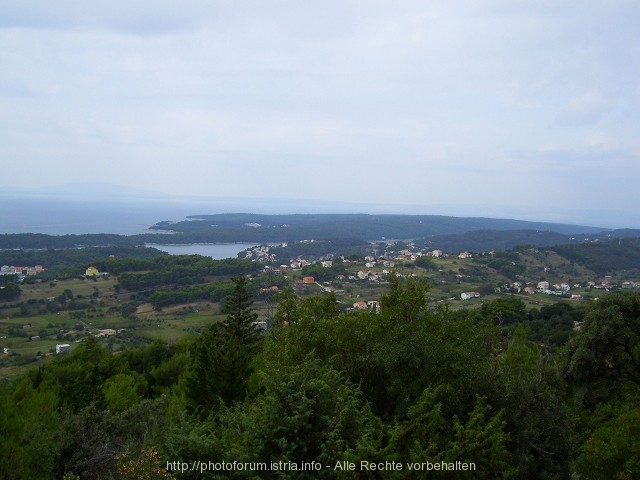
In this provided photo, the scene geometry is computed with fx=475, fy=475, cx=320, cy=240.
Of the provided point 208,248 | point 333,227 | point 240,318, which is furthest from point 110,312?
point 333,227

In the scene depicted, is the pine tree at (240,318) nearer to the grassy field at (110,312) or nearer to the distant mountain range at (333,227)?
the grassy field at (110,312)

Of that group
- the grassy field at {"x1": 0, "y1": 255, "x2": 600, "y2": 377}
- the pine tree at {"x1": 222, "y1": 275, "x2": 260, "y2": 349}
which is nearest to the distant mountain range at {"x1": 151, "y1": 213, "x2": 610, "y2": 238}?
the grassy field at {"x1": 0, "y1": 255, "x2": 600, "y2": 377}

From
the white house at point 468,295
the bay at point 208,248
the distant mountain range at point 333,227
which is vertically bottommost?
the white house at point 468,295

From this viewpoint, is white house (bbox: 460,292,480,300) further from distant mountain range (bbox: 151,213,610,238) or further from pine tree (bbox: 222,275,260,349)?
distant mountain range (bbox: 151,213,610,238)

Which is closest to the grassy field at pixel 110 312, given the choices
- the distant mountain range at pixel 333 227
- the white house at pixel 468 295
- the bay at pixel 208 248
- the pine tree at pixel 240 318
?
the white house at pixel 468 295

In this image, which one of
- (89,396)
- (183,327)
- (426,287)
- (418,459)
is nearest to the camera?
(418,459)

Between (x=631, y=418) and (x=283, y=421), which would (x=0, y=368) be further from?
(x=631, y=418)

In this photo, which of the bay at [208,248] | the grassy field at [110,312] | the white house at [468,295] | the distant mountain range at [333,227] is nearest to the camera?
the grassy field at [110,312]

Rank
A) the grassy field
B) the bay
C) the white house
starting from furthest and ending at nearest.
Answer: the bay
the white house
the grassy field

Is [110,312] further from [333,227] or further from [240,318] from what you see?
[333,227]

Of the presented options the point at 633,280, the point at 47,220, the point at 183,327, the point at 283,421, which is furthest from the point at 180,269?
the point at 47,220

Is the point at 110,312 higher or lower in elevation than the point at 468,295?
lower
